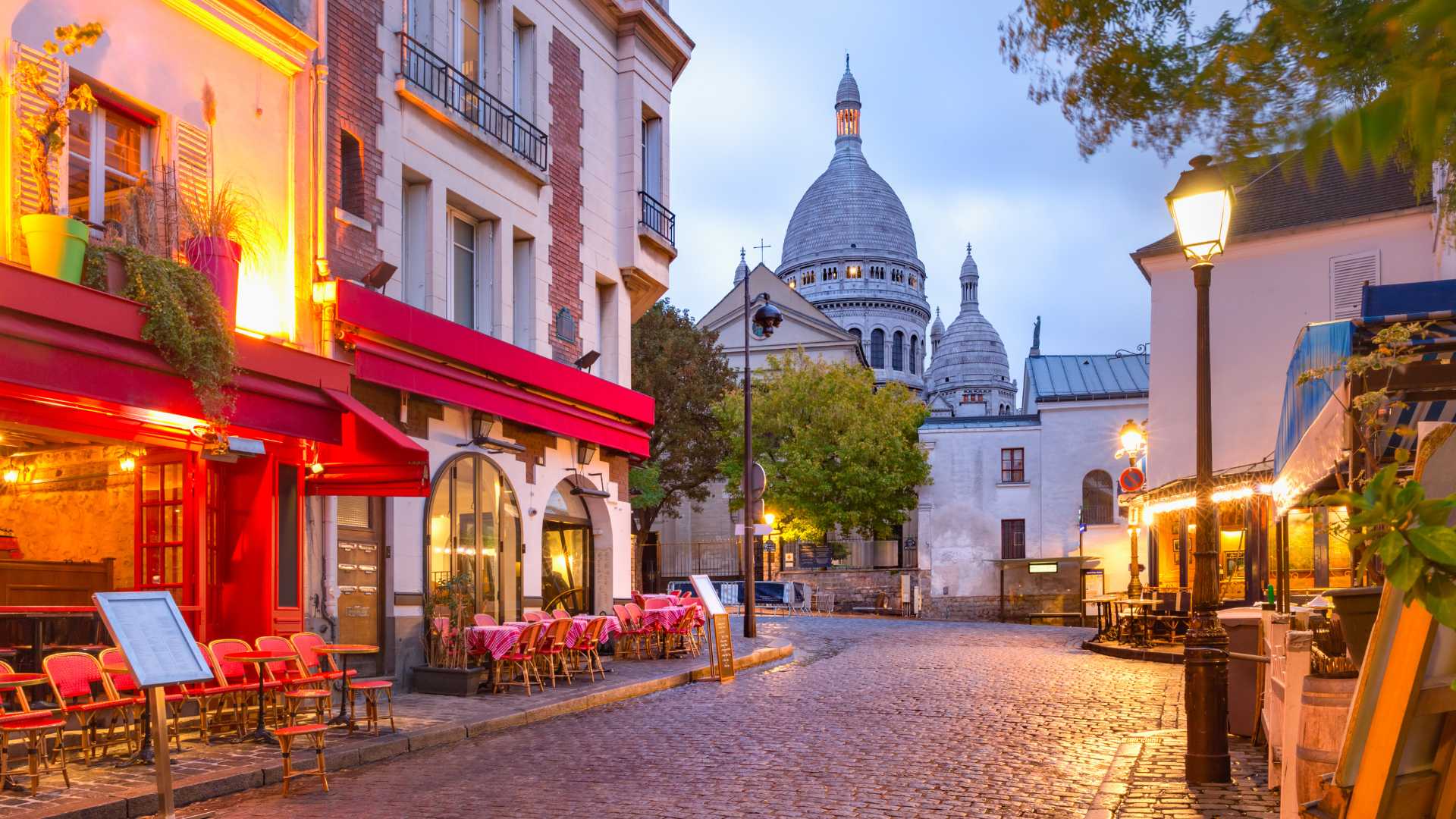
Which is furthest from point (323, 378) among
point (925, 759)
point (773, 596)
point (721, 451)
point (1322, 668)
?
point (721, 451)

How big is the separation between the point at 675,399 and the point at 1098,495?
1639cm

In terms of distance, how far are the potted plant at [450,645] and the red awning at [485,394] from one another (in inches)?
87.5

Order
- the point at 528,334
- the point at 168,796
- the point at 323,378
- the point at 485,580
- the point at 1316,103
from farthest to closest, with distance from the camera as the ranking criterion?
the point at 528,334 → the point at 485,580 → the point at 323,378 → the point at 168,796 → the point at 1316,103

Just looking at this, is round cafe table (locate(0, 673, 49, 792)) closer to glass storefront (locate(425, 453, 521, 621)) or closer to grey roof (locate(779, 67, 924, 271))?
glass storefront (locate(425, 453, 521, 621))

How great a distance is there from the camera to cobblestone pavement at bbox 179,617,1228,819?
8.05 m

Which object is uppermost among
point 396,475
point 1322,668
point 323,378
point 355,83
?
point 355,83

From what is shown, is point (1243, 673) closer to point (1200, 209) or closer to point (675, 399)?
point (1200, 209)

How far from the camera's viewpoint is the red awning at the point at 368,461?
13.2 metres

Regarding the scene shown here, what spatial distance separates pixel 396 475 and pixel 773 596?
30539 millimetres

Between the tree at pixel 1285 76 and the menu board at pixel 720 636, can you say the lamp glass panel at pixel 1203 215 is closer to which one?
the tree at pixel 1285 76

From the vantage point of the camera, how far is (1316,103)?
3121mm

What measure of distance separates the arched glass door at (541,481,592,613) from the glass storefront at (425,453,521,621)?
1662 millimetres

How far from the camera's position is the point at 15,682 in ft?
28.5

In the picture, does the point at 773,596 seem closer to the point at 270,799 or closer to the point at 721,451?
the point at 721,451
